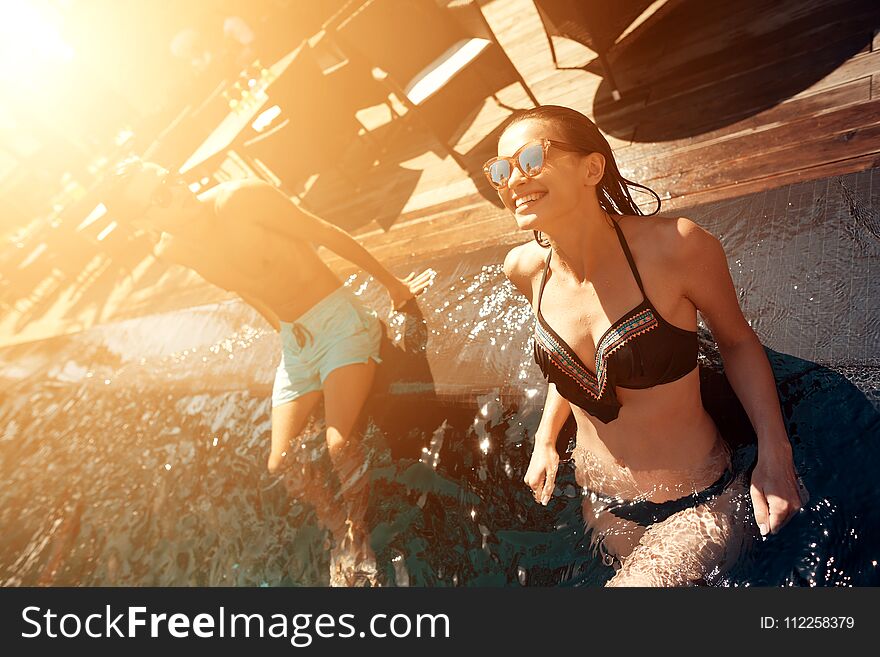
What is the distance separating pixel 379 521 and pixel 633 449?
A: 1732 millimetres

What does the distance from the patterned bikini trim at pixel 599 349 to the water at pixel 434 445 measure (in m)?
0.81

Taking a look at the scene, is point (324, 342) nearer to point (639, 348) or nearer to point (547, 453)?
point (547, 453)

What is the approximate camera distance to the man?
10.8 feet

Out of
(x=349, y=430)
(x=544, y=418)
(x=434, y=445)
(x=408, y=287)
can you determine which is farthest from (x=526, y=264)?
(x=408, y=287)

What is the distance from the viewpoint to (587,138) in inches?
67.8

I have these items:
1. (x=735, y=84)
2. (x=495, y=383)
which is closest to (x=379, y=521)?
(x=495, y=383)

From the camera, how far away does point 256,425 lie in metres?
4.16

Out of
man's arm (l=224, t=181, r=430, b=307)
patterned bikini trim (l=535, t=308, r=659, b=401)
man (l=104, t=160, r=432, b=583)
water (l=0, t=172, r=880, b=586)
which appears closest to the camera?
patterned bikini trim (l=535, t=308, r=659, b=401)

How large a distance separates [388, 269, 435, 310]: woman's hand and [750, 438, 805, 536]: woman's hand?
2.67 meters

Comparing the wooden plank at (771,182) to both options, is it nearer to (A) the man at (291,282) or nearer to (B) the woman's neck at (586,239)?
(B) the woman's neck at (586,239)

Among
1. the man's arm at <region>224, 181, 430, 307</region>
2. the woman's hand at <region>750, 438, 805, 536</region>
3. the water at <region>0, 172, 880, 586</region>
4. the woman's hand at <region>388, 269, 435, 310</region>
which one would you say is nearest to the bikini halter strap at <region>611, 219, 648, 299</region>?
the woman's hand at <region>750, 438, 805, 536</region>

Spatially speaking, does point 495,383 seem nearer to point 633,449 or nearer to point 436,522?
point 436,522

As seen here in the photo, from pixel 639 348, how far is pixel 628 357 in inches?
1.9

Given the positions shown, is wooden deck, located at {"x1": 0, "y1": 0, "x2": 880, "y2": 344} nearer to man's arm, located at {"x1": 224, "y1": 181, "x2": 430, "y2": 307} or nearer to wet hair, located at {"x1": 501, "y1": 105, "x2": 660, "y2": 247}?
man's arm, located at {"x1": 224, "y1": 181, "x2": 430, "y2": 307}
